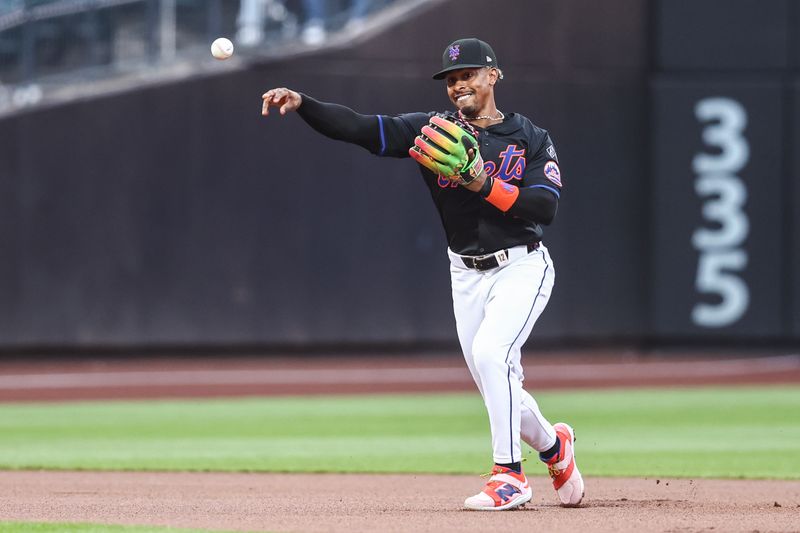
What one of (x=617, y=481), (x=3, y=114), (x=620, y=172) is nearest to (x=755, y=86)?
(x=620, y=172)

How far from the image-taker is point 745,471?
7258 millimetres

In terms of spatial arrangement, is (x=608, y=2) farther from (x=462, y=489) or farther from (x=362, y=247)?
(x=462, y=489)

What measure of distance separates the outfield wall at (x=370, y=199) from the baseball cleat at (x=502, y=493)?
947cm

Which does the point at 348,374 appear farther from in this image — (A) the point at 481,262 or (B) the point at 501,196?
(B) the point at 501,196

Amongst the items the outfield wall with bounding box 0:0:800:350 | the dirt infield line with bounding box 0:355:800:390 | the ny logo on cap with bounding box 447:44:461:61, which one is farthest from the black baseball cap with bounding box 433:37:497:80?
the outfield wall with bounding box 0:0:800:350

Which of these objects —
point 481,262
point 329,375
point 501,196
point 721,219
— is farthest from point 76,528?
point 721,219

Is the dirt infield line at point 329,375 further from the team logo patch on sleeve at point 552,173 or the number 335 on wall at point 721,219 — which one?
the team logo patch on sleeve at point 552,173

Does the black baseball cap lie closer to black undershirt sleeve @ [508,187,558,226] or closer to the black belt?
black undershirt sleeve @ [508,187,558,226]

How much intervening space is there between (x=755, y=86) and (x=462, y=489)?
394 inches

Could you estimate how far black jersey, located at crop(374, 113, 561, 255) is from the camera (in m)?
5.25

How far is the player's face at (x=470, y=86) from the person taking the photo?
17.3ft

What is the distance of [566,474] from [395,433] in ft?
13.4

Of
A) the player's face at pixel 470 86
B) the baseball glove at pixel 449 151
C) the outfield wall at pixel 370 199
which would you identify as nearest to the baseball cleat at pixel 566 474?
the baseball glove at pixel 449 151

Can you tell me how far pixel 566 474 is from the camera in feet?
17.7
